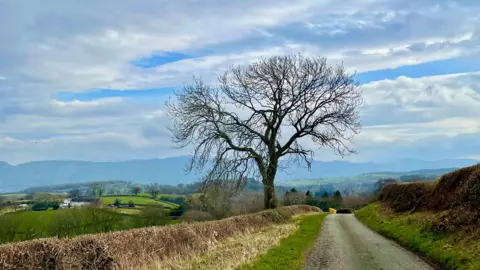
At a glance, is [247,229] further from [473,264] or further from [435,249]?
[473,264]

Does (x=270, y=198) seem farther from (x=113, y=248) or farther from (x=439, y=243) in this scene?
(x=113, y=248)

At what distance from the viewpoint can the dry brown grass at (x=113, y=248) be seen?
1475cm

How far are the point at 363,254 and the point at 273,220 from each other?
1774 cm

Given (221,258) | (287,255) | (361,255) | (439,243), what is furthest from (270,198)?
(439,243)

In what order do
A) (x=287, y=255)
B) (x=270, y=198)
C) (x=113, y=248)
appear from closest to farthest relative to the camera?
(x=113, y=248) < (x=287, y=255) < (x=270, y=198)

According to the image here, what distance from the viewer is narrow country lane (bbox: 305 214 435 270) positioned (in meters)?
15.0

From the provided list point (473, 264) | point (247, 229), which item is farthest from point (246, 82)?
point (473, 264)

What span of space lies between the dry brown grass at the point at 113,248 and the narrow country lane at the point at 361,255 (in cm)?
560

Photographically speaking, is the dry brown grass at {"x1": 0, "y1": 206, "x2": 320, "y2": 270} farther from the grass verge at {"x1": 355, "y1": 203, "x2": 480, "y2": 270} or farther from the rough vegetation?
the rough vegetation

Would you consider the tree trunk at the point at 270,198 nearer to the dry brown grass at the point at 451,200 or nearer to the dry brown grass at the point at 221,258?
the dry brown grass at the point at 451,200

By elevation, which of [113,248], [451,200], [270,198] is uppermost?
[451,200]

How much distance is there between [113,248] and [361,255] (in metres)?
9.24

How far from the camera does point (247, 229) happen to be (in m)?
28.0

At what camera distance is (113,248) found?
665 inches
